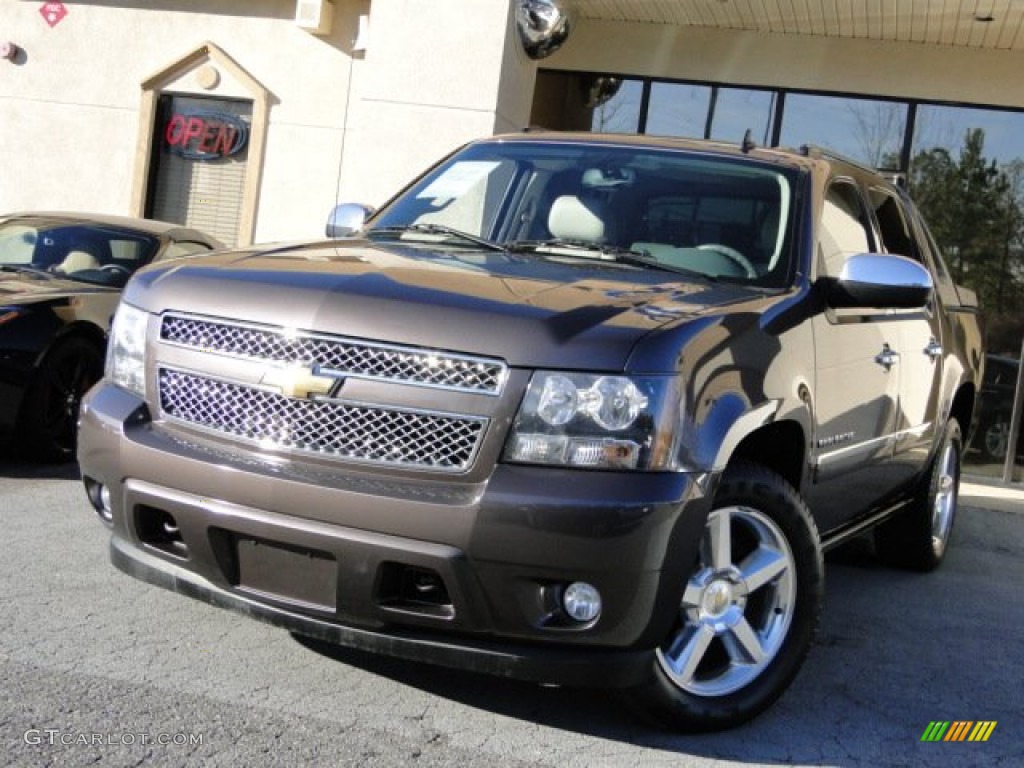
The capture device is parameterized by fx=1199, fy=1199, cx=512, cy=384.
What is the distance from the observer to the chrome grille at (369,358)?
9.49 feet

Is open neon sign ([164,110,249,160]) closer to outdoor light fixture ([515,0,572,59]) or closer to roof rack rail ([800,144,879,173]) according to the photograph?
outdoor light fixture ([515,0,572,59])

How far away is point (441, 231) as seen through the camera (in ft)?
13.8

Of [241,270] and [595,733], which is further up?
[241,270]

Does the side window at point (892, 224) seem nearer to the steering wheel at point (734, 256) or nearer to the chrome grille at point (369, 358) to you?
the steering wheel at point (734, 256)

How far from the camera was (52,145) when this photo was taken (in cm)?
1352

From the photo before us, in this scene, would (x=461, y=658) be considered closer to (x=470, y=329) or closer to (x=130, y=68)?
(x=470, y=329)

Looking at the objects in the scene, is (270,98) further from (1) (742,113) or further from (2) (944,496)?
(2) (944,496)

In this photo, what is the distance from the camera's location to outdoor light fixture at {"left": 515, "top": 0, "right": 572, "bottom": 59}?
10.6 metres

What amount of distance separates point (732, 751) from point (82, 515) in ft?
11.1

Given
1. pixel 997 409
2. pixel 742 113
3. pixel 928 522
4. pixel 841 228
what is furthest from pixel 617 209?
pixel 742 113

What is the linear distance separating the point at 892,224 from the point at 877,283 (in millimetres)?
1504

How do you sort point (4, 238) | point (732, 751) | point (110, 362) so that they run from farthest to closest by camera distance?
point (4, 238) < point (110, 362) < point (732, 751)

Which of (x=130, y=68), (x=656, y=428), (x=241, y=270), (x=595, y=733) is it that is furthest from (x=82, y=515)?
(x=130, y=68)

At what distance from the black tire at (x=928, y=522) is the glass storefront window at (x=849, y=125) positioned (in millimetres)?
5669
